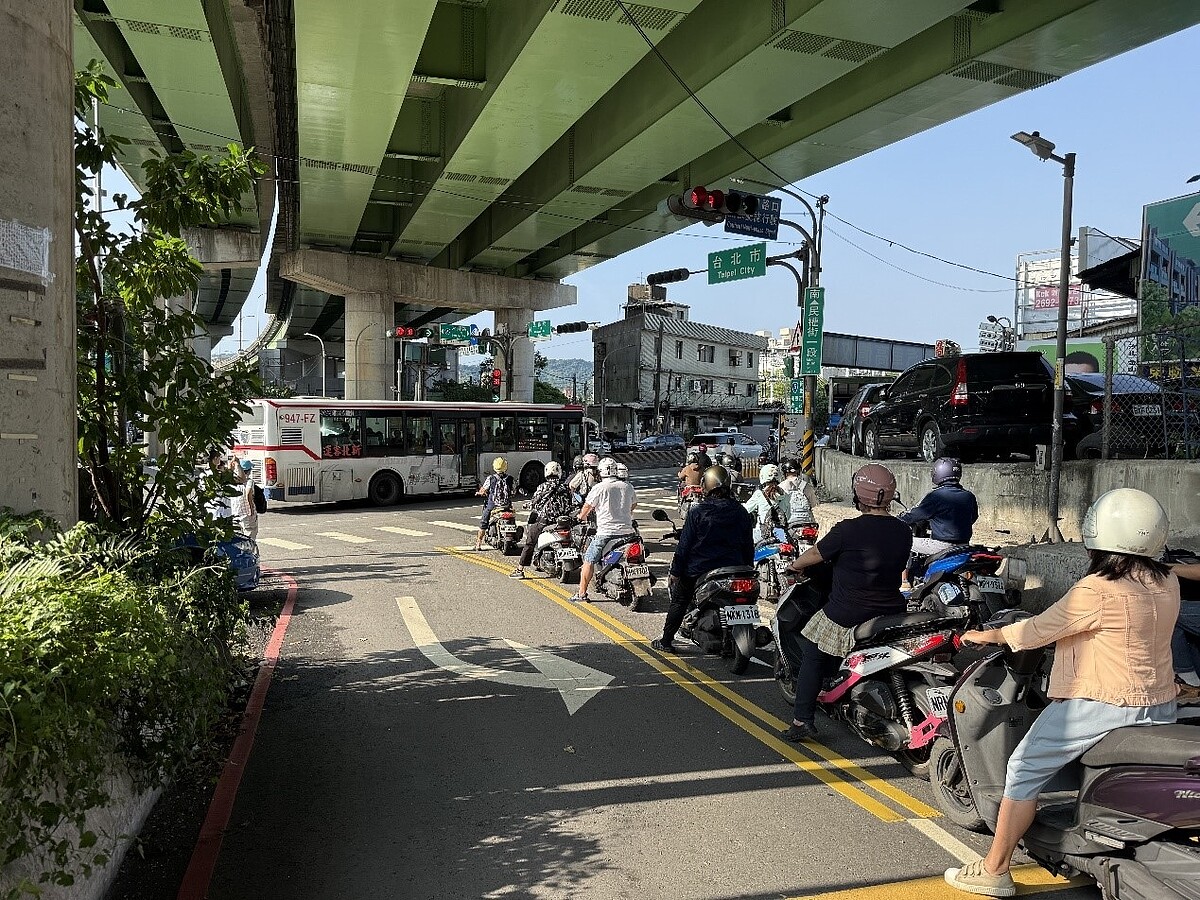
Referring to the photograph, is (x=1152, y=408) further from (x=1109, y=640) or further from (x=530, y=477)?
(x=530, y=477)

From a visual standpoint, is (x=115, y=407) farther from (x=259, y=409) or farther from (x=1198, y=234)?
(x=1198, y=234)

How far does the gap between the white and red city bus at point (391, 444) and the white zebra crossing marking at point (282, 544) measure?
360 centimetres

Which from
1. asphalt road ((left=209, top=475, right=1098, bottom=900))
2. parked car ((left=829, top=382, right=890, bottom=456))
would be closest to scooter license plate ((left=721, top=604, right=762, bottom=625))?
asphalt road ((left=209, top=475, right=1098, bottom=900))

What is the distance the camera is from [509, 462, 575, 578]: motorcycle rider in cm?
1310

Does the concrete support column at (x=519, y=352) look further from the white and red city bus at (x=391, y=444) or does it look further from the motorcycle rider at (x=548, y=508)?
the motorcycle rider at (x=548, y=508)

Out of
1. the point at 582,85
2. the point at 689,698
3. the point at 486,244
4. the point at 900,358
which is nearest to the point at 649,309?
the point at 900,358

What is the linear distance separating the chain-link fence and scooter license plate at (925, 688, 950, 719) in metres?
7.63

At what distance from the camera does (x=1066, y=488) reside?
39.4 ft

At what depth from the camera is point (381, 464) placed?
78.5ft

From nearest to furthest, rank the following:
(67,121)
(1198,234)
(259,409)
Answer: (67,121) < (259,409) < (1198,234)

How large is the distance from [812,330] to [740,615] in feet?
40.7

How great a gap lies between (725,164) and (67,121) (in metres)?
17.1

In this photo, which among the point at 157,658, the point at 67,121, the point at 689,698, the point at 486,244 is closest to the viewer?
the point at 157,658

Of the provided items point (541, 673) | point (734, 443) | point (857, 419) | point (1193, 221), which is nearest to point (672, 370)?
point (734, 443)
